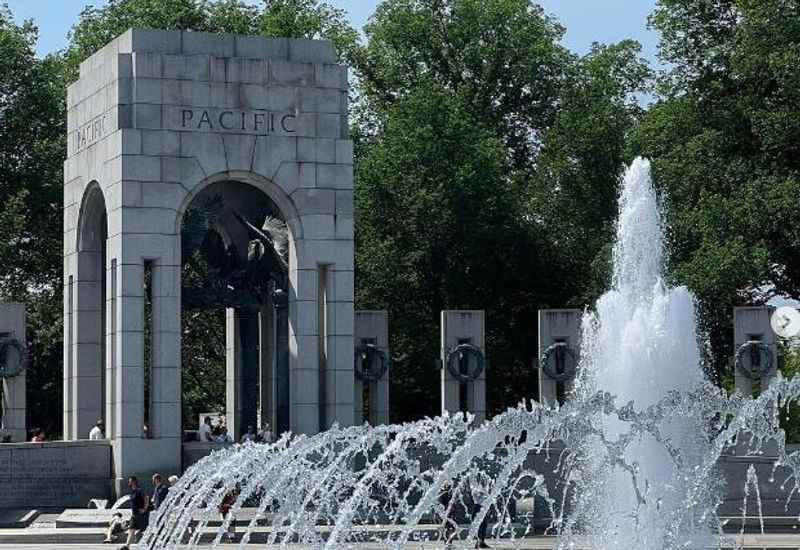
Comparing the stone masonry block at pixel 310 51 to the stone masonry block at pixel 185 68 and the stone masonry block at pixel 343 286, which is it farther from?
the stone masonry block at pixel 343 286

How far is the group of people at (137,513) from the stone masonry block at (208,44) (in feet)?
34.1

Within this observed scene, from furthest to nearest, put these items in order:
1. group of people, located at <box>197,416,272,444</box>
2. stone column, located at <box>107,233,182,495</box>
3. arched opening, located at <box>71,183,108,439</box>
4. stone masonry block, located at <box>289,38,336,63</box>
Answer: arched opening, located at <box>71,183,108,439</box> → stone masonry block, located at <box>289,38,336,63</box> → group of people, located at <box>197,416,272,444</box> → stone column, located at <box>107,233,182,495</box>

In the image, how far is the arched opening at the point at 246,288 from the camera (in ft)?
145

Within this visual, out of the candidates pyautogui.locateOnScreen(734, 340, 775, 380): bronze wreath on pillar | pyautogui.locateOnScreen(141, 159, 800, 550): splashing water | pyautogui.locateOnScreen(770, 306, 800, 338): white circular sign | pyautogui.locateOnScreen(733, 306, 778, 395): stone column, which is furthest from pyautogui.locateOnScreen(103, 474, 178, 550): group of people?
pyautogui.locateOnScreen(733, 306, 778, 395): stone column

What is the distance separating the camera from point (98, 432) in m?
43.2

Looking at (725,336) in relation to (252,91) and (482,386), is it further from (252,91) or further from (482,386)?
(252,91)

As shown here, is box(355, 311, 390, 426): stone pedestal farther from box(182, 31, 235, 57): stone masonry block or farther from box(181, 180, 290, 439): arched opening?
box(182, 31, 235, 57): stone masonry block

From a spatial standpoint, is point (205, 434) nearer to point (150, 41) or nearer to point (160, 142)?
point (160, 142)

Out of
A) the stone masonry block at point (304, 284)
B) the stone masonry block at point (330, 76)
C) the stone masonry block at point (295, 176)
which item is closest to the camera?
the stone masonry block at point (295, 176)

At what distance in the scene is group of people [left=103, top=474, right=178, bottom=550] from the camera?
117 ft

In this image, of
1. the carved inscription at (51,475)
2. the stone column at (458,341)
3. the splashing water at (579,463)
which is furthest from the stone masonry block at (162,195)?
the stone column at (458,341)

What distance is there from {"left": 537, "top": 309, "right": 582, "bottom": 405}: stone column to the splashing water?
1.26 feet

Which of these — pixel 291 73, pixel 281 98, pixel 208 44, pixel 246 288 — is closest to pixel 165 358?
pixel 246 288

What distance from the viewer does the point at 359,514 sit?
38.8 meters
